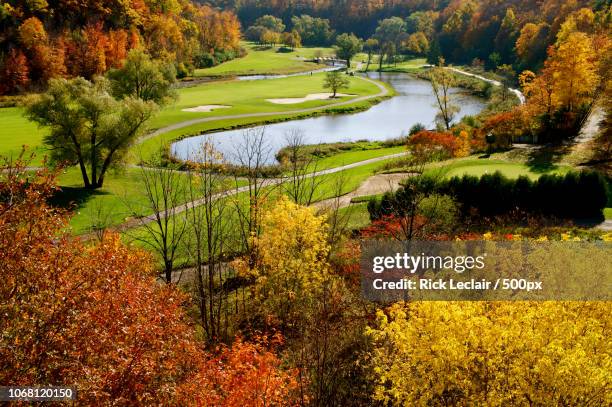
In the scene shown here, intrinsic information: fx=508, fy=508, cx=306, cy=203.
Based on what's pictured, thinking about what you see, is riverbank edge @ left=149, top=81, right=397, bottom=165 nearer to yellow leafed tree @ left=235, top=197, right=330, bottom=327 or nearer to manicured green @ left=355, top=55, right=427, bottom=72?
yellow leafed tree @ left=235, top=197, right=330, bottom=327

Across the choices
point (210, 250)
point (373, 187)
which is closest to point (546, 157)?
point (373, 187)

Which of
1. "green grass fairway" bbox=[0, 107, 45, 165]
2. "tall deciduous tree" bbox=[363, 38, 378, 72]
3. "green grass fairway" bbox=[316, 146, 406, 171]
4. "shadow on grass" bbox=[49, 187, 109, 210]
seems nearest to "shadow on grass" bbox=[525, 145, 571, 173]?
"green grass fairway" bbox=[316, 146, 406, 171]

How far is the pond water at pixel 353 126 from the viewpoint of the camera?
60750mm

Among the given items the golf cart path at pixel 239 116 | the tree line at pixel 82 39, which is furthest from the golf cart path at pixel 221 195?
the tree line at pixel 82 39

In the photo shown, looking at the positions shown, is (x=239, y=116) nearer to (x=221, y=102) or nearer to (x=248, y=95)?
(x=221, y=102)

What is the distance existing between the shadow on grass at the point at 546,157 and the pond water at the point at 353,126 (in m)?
25.4

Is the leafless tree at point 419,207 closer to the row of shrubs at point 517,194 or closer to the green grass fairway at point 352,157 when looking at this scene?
the row of shrubs at point 517,194

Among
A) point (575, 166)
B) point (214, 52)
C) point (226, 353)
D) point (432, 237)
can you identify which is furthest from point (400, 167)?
point (214, 52)

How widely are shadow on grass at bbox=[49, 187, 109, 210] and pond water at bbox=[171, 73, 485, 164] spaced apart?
1327cm

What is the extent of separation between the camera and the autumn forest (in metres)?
10.7

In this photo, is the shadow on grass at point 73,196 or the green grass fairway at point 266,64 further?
the green grass fairway at point 266,64

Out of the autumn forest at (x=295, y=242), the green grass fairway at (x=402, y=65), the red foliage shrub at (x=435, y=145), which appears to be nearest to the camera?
the autumn forest at (x=295, y=242)

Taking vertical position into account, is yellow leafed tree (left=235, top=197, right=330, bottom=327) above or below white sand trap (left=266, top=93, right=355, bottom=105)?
below

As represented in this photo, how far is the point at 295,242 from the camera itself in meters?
22.9
